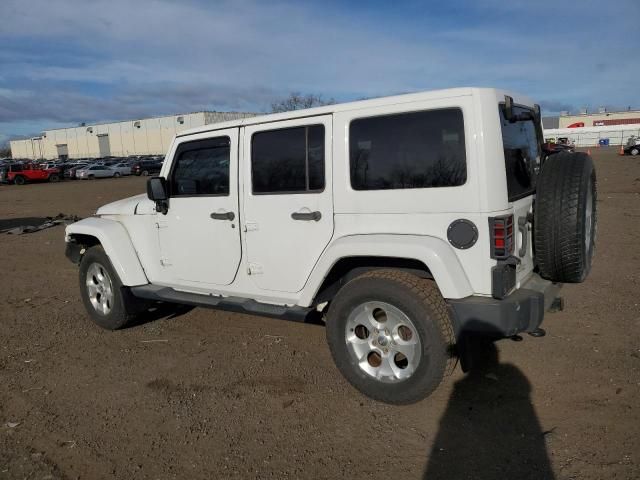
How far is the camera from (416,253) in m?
3.31

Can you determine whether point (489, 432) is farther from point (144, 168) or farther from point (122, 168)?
point (122, 168)

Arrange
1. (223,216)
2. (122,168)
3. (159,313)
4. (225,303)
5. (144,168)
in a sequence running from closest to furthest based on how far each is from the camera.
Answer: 1. (223,216)
2. (225,303)
3. (159,313)
4. (122,168)
5. (144,168)

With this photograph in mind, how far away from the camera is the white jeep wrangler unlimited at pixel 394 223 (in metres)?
3.22

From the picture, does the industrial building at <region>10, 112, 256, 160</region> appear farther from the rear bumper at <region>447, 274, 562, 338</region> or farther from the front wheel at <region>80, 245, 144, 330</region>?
the rear bumper at <region>447, 274, 562, 338</region>

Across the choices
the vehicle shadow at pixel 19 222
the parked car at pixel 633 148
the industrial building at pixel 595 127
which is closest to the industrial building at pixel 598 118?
the industrial building at pixel 595 127

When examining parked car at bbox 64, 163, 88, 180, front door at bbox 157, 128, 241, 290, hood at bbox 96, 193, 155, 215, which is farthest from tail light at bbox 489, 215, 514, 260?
parked car at bbox 64, 163, 88, 180

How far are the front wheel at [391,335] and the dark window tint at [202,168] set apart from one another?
1527mm

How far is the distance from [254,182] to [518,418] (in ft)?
8.45

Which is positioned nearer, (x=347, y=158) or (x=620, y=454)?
(x=620, y=454)

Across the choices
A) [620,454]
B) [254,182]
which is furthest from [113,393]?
[620,454]

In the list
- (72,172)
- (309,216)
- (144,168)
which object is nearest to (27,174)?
(72,172)

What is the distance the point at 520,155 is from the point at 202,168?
2627 mm

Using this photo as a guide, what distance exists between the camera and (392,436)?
10.7 feet

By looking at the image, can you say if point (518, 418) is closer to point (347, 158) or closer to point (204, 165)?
point (347, 158)
